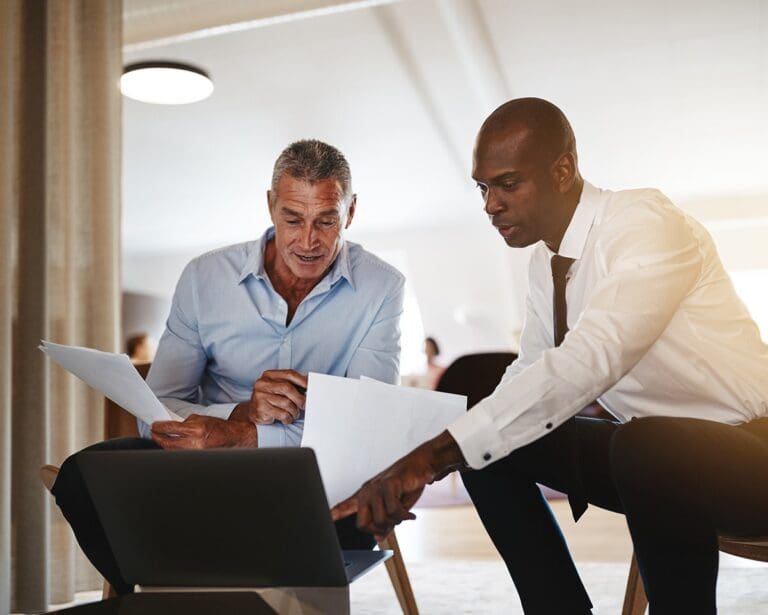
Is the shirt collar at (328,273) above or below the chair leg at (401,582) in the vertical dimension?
above

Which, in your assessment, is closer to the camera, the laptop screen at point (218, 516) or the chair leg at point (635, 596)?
the laptop screen at point (218, 516)

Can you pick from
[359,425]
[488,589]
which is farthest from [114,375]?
[488,589]

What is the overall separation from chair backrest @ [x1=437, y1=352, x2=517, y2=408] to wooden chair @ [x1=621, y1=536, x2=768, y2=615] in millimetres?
560

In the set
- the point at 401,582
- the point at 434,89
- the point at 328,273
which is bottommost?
the point at 401,582

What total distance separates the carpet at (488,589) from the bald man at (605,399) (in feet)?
2.34

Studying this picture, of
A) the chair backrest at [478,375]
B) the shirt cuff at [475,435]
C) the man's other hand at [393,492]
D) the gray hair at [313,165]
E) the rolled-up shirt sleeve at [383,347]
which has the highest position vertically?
the gray hair at [313,165]

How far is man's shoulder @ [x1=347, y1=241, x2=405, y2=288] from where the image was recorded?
1597mm

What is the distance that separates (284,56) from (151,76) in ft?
3.35

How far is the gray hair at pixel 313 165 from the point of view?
1485mm

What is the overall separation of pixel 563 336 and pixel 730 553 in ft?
1.38

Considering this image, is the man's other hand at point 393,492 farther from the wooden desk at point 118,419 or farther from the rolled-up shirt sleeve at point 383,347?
the wooden desk at point 118,419

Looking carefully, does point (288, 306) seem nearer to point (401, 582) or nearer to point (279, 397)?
point (279, 397)

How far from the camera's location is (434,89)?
530cm

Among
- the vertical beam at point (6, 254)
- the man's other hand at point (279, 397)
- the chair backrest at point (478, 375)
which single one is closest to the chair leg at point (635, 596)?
the chair backrest at point (478, 375)
